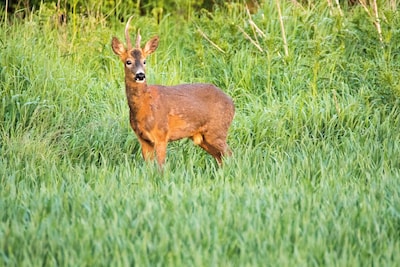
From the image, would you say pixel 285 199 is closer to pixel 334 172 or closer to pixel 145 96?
pixel 334 172

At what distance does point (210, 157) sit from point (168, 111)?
3.03 ft

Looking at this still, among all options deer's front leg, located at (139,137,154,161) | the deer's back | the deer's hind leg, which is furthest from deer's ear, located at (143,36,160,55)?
the deer's hind leg

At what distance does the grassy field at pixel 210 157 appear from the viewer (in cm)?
608

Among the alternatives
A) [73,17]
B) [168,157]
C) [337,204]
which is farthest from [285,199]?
[73,17]

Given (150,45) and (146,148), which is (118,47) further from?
(146,148)

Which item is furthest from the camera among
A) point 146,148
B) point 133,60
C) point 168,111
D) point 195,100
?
point 195,100

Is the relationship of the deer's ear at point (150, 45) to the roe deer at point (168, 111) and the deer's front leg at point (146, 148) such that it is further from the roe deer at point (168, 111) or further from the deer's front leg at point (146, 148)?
the deer's front leg at point (146, 148)

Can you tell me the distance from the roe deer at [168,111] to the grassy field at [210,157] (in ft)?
0.91

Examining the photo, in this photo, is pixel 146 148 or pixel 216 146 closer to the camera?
pixel 146 148

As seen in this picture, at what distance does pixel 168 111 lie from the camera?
9.16 metres

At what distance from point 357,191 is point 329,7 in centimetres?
548

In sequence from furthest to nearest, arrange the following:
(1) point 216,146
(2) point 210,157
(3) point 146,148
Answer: (2) point 210,157 < (1) point 216,146 < (3) point 146,148

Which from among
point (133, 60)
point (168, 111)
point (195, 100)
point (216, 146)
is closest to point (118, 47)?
point (133, 60)

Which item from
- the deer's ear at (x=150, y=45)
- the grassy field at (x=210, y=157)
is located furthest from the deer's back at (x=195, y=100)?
the grassy field at (x=210, y=157)
